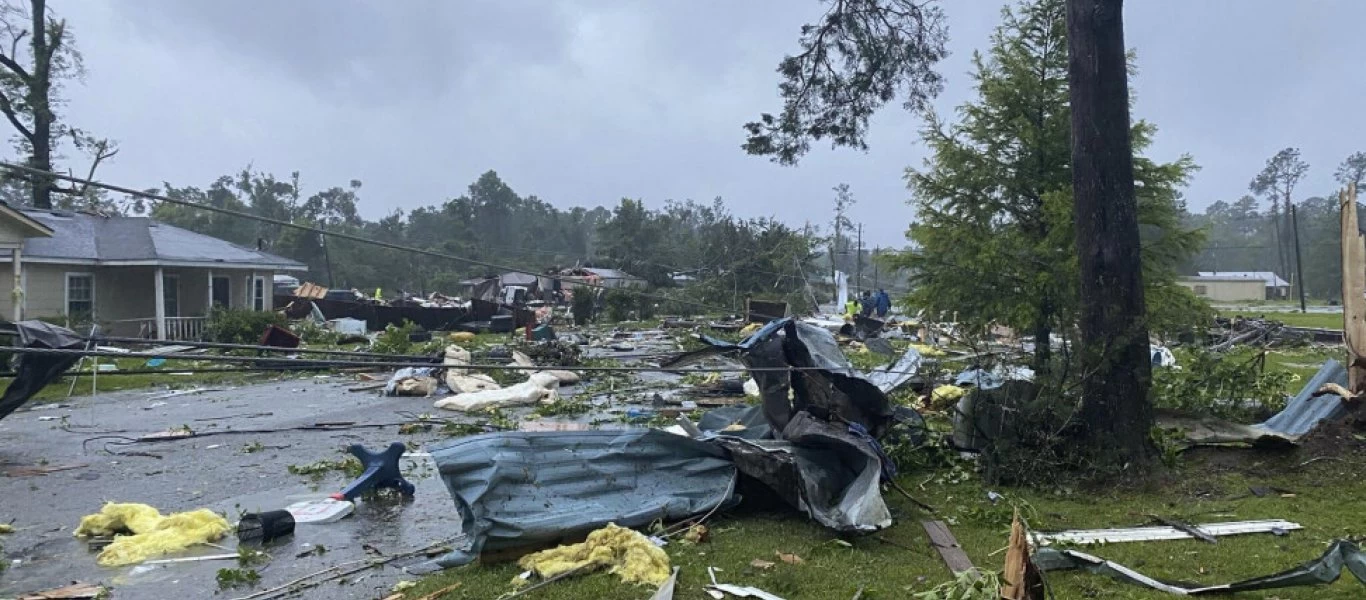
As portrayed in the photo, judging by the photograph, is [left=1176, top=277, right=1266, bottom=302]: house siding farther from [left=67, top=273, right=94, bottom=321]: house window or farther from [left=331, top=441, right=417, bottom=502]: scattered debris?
[left=331, top=441, right=417, bottom=502]: scattered debris

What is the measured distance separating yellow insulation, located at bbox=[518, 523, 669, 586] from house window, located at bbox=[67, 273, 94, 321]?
20.3 m

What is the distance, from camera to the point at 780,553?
546cm

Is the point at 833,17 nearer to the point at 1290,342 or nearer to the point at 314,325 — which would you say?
the point at 1290,342

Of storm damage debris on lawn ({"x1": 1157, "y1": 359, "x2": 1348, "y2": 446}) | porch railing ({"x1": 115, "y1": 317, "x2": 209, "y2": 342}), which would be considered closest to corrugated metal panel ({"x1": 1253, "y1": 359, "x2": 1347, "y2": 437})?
storm damage debris on lawn ({"x1": 1157, "y1": 359, "x2": 1348, "y2": 446})

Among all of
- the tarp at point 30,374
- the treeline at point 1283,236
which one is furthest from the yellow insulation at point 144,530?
the treeline at point 1283,236

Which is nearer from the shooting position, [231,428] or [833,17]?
[833,17]

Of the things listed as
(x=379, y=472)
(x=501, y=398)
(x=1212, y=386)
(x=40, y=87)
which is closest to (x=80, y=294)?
(x=40, y=87)

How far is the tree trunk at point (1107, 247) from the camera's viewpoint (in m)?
7.07

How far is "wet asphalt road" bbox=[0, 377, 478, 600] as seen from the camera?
5.45 m

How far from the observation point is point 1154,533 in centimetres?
558

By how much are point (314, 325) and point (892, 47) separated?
21259 mm

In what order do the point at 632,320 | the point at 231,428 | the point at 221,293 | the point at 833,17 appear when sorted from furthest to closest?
1. the point at 632,320
2. the point at 221,293
3. the point at 231,428
4. the point at 833,17

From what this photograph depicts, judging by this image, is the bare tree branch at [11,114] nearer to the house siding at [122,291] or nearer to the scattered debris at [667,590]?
the house siding at [122,291]

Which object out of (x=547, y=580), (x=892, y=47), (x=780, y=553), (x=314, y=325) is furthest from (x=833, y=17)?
(x=314, y=325)
